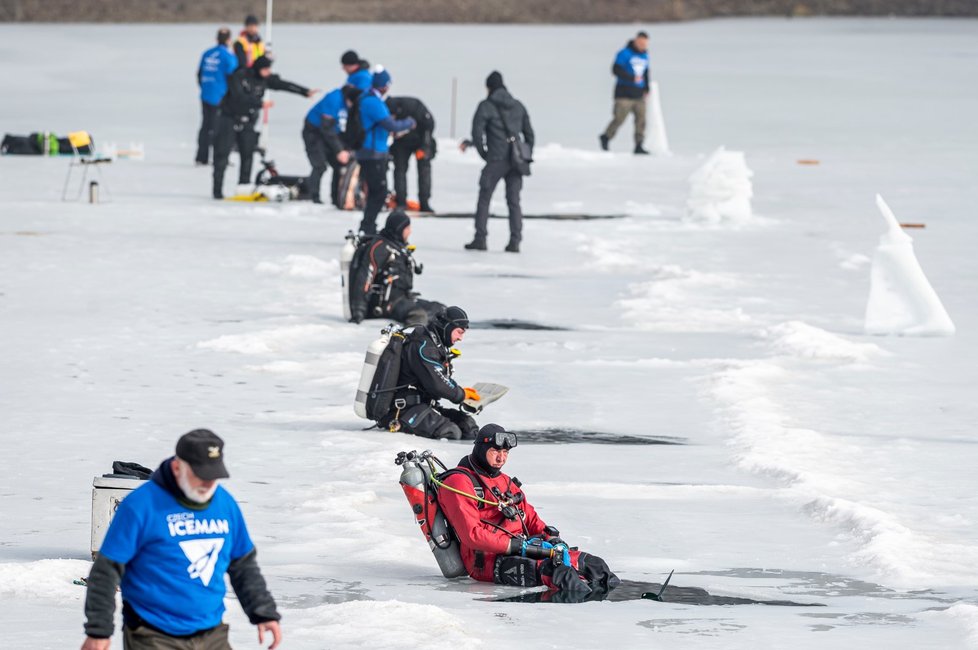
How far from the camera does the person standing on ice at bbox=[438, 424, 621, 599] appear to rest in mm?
8523

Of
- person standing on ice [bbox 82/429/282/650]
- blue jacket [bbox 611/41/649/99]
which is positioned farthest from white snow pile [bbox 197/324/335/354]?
blue jacket [bbox 611/41/649/99]

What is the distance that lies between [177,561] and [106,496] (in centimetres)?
275

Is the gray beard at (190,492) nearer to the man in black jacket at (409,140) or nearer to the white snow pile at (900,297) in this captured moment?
the white snow pile at (900,297)

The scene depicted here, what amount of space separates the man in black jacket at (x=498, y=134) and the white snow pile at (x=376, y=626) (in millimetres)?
12426

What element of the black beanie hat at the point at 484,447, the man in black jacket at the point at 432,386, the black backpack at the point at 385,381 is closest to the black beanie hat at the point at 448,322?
the man in black jacket at the point at 432,386

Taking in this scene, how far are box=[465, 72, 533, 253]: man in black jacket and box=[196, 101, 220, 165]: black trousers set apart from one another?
7.13 meters

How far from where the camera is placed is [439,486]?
873cm

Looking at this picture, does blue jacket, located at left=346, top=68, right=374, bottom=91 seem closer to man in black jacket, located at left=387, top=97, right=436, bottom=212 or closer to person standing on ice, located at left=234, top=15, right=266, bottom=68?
man in black jacket, located at left=387, top=97, right=436, bottom=212

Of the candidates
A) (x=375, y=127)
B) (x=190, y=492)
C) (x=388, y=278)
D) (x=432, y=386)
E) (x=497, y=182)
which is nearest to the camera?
(x=190, y=492)

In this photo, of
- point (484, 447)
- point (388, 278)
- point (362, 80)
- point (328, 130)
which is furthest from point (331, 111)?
point (484, 447)

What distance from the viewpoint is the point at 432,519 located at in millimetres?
8719

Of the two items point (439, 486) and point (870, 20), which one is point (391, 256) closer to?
point (439, 486)

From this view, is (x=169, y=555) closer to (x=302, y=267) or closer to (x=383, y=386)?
(x=383, y=386)

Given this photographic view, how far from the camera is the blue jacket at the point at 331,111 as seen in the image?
23.1m
